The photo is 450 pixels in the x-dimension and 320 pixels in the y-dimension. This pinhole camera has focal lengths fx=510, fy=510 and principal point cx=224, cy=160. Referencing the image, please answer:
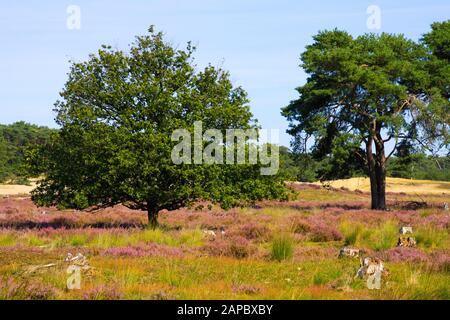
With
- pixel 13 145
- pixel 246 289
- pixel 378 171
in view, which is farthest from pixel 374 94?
pixel 13 145

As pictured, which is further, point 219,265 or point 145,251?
point 145,251

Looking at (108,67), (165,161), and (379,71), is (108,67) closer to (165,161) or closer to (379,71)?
(165,161)

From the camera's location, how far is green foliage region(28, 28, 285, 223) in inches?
725

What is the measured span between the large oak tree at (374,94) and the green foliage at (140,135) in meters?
15.0

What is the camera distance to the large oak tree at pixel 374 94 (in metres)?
33.6

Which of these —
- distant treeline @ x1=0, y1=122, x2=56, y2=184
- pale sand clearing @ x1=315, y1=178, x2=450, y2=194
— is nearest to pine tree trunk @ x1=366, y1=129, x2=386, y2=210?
pale sand clearing @ x1=315, y1=178, x2=450, y2=194

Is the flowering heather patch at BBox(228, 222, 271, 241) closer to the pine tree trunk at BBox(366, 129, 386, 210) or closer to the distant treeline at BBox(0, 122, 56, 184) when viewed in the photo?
the pine tree trunk at BBox(366, 129, 386, 210)

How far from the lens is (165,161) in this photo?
18.1 m

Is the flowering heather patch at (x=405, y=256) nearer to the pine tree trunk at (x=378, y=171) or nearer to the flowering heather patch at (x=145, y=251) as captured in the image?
the flowering heather patch at (x=145, y=251)

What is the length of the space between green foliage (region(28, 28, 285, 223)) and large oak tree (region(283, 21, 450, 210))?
1502 cm

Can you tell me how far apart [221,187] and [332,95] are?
19.3 metres

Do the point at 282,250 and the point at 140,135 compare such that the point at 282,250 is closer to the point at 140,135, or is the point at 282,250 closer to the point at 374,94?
the point at 140,135

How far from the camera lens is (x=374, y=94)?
34.0 metres

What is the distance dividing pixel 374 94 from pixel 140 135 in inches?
811
